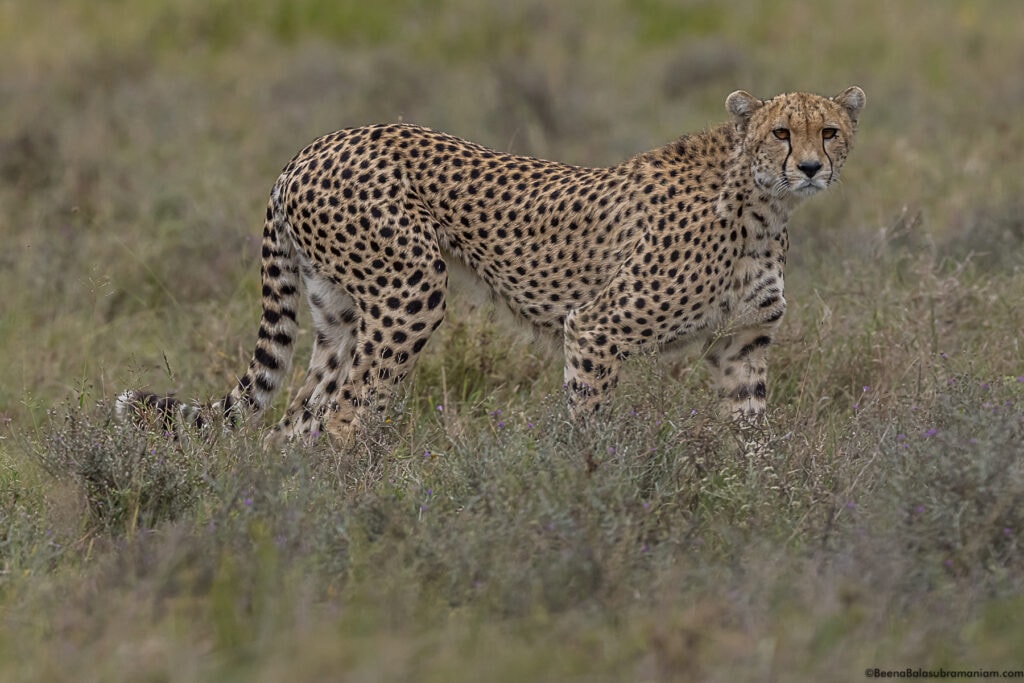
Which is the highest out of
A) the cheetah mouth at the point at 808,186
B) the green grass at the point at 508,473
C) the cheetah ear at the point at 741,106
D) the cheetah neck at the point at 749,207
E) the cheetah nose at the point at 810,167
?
the cheetah ear at the point at 741,106

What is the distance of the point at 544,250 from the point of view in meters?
4.67

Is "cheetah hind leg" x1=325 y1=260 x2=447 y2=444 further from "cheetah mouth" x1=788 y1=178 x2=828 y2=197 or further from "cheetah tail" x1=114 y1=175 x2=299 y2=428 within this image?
"cheetah mouth" x1=788 y1=178 x2=828 y2=197

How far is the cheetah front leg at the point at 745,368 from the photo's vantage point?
15.1 feet

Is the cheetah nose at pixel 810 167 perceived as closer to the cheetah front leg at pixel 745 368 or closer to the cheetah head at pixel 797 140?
the cheetah head at pixel 797 140

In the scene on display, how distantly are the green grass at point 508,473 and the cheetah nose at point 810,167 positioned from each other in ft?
2.21

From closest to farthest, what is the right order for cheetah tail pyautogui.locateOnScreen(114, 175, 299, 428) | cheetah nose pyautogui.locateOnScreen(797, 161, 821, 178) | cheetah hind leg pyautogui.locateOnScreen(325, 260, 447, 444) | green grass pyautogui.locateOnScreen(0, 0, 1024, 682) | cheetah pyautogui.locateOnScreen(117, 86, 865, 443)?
1. green grass pyautogui.locateOnScreen(0, 0, 1024, 682)
2. cheetah nose pyautogui.locateOnScreen(797, 161, 821, 178)
3. cheetah pyautogui.locateOnScreen(117, 86, 865, 443)
4. cheetah hind leg pyautogui.locateOnScreen(325, 260, 447, 444)
5. cheetah tail pyautogui.locateOnScreen(114, 175, 299, 428)

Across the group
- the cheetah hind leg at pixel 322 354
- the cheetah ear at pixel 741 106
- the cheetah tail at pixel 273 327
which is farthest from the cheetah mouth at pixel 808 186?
the cheetah tail at pixel 273 327

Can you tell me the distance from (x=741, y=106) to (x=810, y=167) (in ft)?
1.05

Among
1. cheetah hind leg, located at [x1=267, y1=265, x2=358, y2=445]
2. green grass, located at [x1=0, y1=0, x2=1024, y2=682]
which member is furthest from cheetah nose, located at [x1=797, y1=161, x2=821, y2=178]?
cheetah hind leg, located at [x1=267, y1=265, x2=358, y2=445]

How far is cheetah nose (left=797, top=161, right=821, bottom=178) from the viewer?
4.28m

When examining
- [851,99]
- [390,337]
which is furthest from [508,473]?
[851,99]

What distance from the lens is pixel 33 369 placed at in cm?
530

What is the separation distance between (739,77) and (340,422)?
21.1ft

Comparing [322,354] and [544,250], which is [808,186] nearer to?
[544,250]
